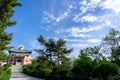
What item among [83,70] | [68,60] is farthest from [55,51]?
[83,70]

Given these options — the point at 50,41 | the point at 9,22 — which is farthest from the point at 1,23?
the point at 50,41

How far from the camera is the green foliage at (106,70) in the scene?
59.1ft

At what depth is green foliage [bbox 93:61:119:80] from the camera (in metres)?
18.0

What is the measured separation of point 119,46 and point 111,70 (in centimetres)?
1037

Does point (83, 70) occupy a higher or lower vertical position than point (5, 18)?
lower

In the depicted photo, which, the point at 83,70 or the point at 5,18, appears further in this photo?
the point at 83,70

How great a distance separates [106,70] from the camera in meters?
18.1

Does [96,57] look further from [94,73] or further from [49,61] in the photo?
[94,73]

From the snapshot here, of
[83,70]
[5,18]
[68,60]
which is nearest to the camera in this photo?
[5,18]

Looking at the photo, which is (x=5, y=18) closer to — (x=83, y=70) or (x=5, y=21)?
(x=5, y=21)

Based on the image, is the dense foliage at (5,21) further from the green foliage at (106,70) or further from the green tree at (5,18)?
the green foliage at (106,70)

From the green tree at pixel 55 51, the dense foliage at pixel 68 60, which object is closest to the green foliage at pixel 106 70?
the dense foliage at pixel 68 60

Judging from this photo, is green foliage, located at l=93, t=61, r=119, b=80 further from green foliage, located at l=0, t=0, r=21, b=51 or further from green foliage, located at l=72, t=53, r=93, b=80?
green foliage, located at l=0, t=0, r=21, b=51

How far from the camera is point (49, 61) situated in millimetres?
30359
